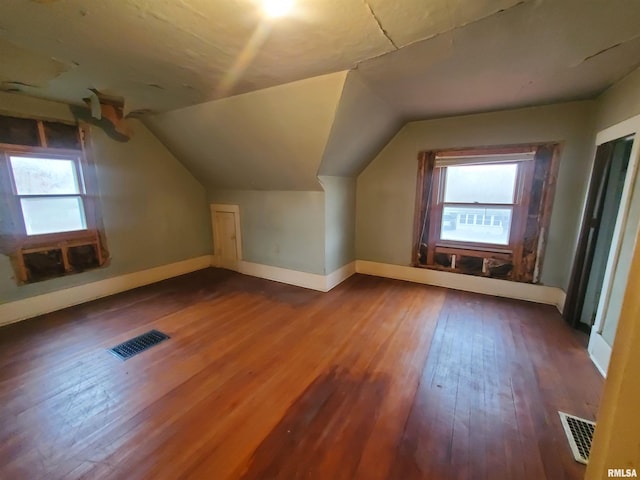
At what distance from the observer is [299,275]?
12.1ft

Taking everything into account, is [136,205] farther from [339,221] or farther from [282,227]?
[339,221]

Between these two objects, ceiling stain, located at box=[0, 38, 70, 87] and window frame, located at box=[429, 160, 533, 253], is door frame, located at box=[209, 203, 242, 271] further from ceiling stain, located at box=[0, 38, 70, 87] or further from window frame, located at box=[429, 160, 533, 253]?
window frame, located at box=[429, 160, 533, 253]

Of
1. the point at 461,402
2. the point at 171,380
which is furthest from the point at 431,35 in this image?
the point at 171,380

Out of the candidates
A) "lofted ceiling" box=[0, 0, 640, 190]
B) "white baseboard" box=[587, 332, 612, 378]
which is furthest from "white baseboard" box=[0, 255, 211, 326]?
"white baseboard" box=[587, 332, 612, 378]

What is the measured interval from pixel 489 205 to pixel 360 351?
95.3 inches

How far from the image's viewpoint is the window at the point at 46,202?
8.48 ft

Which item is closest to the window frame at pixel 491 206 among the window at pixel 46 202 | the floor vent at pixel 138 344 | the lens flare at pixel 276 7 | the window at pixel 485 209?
the window at pixel 485 209

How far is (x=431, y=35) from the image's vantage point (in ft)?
5.09

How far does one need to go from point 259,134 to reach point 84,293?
277 cm

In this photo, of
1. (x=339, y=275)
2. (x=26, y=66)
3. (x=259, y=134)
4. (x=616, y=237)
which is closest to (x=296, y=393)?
(x=339, y=275)

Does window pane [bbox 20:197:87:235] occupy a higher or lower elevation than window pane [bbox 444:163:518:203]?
lower

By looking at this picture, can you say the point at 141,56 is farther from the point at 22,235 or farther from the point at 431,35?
the point at 22,235

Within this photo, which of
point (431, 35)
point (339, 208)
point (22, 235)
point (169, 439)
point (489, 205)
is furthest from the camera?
point (339, 208)

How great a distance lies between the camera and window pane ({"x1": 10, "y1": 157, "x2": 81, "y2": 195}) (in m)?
2.64
